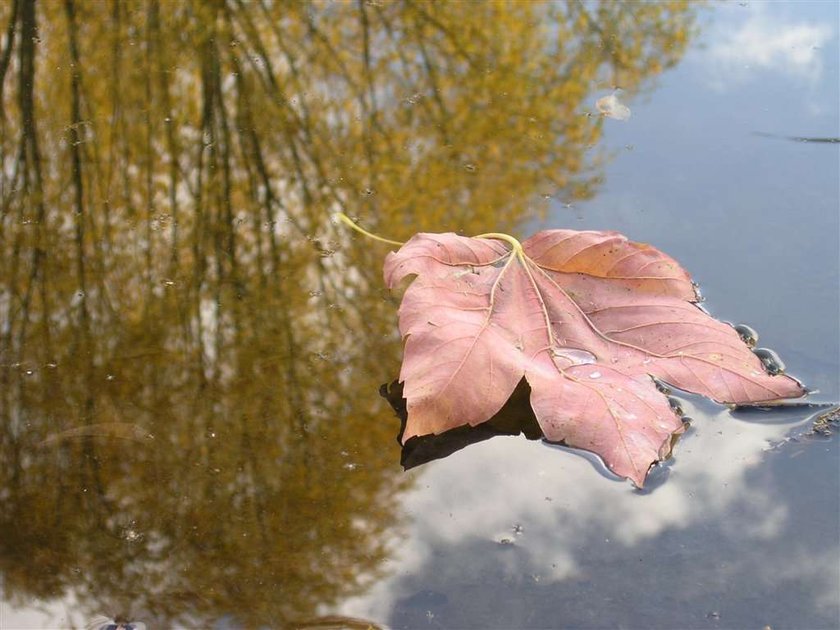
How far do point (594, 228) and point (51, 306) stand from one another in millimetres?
728

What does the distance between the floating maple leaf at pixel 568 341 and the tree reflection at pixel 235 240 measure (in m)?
0.10

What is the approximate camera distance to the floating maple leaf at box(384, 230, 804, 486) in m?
0.98

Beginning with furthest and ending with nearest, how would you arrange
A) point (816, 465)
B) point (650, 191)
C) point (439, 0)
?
point (439, 0) < point (650, 191) < point (816, 465)

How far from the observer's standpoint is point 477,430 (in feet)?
3.34

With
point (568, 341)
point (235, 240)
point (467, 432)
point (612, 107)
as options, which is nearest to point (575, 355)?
point (568, 341)

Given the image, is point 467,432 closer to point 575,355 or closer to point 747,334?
point 575,355

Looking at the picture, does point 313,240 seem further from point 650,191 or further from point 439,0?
point 439,0

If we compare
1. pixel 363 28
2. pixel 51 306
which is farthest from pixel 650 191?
pixel 51 306

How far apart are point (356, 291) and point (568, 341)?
28 centimetres

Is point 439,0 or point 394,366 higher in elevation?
point 439,0

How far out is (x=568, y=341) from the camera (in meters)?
1.08

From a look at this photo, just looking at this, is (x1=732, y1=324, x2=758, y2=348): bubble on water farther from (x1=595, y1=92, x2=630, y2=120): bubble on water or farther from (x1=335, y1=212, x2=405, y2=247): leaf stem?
(x1=595, y1=92, x2=630, y2=120): bubble on water

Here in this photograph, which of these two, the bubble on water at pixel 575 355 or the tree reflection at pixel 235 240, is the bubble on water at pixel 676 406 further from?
the tree reflection at pixel 235 240

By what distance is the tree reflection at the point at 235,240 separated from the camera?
3.03ft
